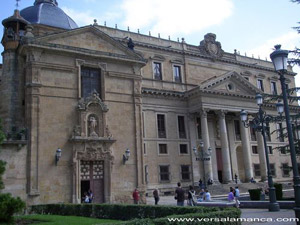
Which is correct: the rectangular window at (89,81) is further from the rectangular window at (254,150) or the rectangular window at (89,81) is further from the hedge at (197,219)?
the rectangular window at (254,150)

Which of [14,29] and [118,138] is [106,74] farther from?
[14,29]

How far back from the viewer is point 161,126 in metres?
38.8

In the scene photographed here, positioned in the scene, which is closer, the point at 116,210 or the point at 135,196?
the point at 116,210

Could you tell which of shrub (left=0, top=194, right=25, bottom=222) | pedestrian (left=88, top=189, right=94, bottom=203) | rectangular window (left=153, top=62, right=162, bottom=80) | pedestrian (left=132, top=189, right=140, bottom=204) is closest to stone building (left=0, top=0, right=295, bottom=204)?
rectangular window (left=153, top=62, right=162, bottom=80)

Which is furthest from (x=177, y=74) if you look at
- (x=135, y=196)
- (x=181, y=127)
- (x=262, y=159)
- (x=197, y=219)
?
(x=197, y=219)

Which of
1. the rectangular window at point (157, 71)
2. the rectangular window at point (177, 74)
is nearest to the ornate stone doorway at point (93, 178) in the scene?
the rectangular window at point (157, 71)

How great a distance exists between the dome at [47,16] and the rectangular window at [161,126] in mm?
13912

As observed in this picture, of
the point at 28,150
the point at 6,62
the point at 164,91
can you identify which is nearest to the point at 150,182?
the point at 164,91

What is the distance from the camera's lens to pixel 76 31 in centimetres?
2702

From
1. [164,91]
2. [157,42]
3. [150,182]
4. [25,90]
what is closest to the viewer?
[25,90]

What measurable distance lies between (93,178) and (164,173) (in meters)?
13.0

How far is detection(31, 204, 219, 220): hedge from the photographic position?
43.9 ft

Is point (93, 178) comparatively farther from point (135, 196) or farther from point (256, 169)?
point (256, 169)

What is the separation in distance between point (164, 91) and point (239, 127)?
1216 centimetres
